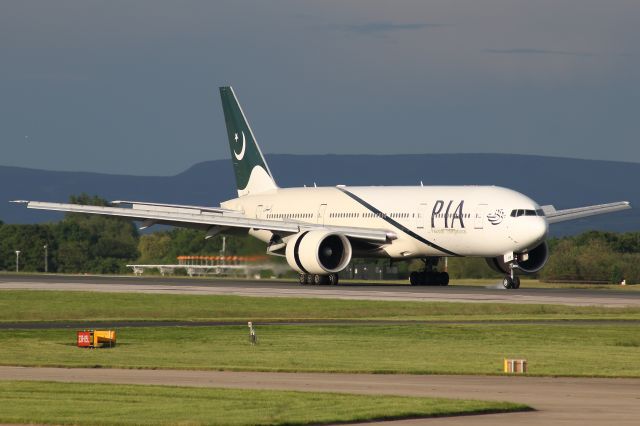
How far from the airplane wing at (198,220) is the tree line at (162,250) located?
6.17m

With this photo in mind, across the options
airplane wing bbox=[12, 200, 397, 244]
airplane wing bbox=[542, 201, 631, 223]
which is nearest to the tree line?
airplane wing bbox=[12, 200, 397, 244]

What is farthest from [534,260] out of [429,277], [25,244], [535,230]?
[25,244]

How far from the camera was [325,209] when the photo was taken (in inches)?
2970

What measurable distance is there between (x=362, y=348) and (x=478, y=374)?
6394 millimetres

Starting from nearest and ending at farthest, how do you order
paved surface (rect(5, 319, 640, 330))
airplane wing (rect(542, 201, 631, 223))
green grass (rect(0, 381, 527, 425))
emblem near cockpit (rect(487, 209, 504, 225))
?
green grass (rect(0, 381, 527, 425)), paved surface (rect(5, 319, 640, 330)), emblem near cockpit (rect(487, 209, 504, 225)), airplane wing (rect(542, 201, 631, 223))

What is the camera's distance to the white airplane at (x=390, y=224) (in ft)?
216

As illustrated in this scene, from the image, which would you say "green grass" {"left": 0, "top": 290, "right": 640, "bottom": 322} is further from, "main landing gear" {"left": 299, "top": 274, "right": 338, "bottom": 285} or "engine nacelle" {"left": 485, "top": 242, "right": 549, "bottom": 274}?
"engine nacelle" {"left": 485, "top": 242, "right": 549, "bottom": 274}

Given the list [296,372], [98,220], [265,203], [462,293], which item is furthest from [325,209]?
[98,220]

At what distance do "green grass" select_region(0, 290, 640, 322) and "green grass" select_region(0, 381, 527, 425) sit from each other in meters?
21.3

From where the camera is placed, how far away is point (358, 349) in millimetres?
34188

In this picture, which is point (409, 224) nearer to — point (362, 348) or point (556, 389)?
point (362, 348)

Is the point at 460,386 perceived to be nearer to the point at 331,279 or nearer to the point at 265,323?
the point at 265,323

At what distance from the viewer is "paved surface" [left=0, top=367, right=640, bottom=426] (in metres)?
21.3

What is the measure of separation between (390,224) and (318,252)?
4.30 m
